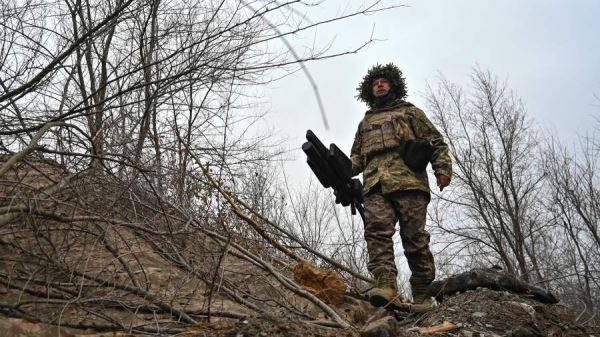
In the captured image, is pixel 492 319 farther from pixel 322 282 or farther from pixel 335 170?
pixel 335 170

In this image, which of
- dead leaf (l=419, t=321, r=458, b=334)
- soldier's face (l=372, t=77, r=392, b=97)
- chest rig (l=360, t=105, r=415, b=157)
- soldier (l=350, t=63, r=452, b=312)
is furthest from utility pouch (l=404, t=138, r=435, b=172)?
dead leaf (l=419, t=321, r=458, b=334)

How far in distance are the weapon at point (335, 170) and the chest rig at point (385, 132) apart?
27 cm

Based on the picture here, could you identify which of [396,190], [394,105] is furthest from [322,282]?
[394,105]

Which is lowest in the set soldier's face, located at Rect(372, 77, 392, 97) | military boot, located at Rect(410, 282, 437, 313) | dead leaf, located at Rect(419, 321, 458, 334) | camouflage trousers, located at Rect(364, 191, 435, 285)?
Answer: dead leaf, located at Rect(419, 321, 458, 334)

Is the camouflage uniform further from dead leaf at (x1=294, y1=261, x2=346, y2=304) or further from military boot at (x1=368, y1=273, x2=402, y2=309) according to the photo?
dead leaf at (x1=294, y1=261, x2=346, y2=304)

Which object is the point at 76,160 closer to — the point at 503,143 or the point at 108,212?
the point at 108,212

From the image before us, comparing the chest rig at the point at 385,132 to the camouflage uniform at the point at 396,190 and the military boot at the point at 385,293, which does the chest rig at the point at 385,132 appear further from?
the military boot at the point at 385,293

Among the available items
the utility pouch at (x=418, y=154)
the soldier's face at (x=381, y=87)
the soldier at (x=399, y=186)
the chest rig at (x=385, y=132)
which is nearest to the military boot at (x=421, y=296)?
the soldier at (x=399, y=186)

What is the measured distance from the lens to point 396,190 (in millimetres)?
3299

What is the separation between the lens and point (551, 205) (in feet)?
34.8

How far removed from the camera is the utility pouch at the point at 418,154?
11.1 ft

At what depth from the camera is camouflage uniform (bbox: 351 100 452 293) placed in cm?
327

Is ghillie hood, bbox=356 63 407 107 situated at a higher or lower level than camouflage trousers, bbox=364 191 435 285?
higher

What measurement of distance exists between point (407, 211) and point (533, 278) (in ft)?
27.1
